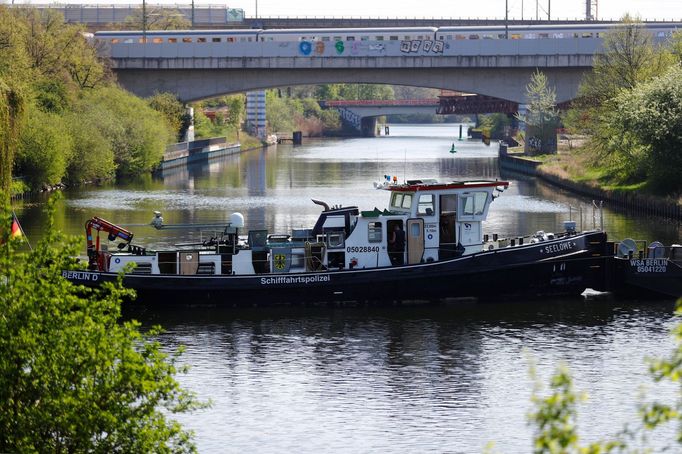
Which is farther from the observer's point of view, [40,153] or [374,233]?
[40,153]

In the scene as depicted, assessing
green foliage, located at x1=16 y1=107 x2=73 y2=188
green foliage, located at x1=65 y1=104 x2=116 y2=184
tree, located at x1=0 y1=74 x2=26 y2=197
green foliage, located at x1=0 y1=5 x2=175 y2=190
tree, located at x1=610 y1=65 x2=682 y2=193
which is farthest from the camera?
green foliage, located at x1=65 y1=104 x2=116 y2=184

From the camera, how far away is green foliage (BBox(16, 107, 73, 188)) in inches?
2724

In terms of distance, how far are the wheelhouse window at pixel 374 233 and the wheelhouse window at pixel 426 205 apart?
125 cm

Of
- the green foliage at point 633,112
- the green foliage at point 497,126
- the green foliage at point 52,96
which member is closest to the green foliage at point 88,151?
the green foliage at point 52,96

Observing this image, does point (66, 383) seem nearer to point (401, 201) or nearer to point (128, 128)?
point (401, 201)

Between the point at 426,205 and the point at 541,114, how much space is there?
6137 cm

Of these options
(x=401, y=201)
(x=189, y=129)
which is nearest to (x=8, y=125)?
(x=401, y=201)

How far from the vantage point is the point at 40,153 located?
228ft

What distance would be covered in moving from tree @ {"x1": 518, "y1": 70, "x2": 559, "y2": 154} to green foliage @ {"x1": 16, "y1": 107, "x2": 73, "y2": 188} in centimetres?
3929

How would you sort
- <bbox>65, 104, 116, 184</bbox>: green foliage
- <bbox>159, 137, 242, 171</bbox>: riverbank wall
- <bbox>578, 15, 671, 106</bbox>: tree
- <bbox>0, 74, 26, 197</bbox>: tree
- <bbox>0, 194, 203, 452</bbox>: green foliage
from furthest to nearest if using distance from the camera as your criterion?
<bbox>159, 137, 242, 171</bbox>: riverbank wall
<bbox>65, 104, 116, 184</bbox>: green foliage
<bbox>578, 15, 671, 106</bbox>: tree
<bbox>0, 74, 26, 197</bbox>: tree
<bbox>0, 194, 203, 452</bbox>: green foliage

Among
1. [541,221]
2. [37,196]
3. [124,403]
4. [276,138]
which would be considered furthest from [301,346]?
[276,138]

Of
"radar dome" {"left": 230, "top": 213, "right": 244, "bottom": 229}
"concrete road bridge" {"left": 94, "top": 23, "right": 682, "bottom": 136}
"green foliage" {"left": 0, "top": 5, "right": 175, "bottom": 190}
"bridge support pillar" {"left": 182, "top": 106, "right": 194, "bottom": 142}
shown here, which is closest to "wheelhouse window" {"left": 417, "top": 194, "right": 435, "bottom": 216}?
"radar dome" {"left": 230, "top": 213, "right": 244, "bottom": 229}

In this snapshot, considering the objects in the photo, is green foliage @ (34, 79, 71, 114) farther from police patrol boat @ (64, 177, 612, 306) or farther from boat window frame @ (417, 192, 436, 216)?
boat window frame @ (417, 192, 436, 216)

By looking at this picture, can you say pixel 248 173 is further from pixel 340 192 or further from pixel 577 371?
pixel 577 371
